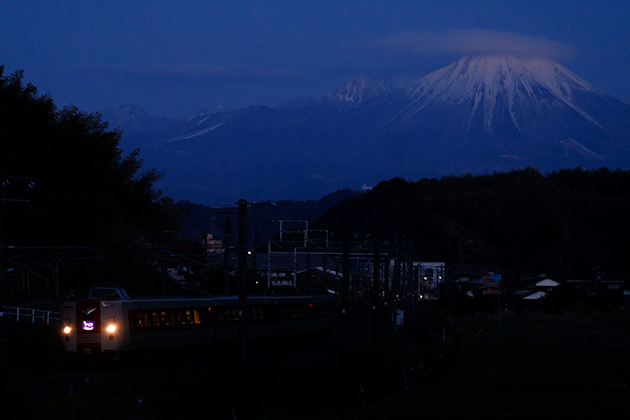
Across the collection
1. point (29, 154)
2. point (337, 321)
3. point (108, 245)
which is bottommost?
point (337, 321)

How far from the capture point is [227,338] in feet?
127

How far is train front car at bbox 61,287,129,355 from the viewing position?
30109mm

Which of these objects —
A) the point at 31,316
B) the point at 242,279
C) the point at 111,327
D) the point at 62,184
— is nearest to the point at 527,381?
the point at 242,279

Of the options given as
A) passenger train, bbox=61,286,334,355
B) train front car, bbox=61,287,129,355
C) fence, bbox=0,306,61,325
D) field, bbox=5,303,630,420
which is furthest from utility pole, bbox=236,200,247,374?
fence, bbox=0,306,61,325

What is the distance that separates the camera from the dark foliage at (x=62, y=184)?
170 feet

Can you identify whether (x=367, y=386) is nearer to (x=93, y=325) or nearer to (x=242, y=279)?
(x=242, y=279)

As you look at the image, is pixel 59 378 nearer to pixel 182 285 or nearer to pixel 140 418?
pixel 140 418

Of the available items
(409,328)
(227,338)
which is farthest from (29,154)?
(409,328)

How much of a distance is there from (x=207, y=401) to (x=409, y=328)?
4185cm

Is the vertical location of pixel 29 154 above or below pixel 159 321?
above

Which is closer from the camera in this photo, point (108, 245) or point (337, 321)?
point (108, 245)

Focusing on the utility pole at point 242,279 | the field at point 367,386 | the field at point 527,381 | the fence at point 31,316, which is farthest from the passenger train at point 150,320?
the field at point 527,381

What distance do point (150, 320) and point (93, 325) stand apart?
283 centimetres

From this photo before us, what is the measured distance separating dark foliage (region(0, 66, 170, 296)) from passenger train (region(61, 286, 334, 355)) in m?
10.6
